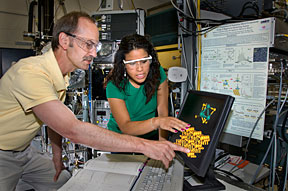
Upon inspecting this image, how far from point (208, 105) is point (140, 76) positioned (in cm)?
60

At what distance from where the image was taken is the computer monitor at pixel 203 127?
0.70 m

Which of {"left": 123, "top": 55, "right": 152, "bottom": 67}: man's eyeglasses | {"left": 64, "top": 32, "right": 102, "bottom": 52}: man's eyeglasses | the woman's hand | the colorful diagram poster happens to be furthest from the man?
the colorful diagram poster

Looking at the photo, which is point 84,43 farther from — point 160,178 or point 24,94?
point 160,178

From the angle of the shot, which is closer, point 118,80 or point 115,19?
point 118,80

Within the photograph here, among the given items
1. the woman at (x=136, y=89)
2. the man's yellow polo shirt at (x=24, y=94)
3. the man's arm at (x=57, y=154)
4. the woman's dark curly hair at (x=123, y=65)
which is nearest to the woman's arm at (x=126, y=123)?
the woman at (x=136, y=89)

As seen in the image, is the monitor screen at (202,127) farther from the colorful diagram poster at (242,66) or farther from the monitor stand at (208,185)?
the colorful diagram poster at (242,66)

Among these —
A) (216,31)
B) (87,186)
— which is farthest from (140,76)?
(87,186)

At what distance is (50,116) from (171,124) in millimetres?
546

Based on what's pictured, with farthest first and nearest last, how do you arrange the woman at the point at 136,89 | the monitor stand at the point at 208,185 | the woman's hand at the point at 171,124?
the woman at the point at 136,89 → the woman's hand at the point at 171,124 → the monitor stand at the point at 208,185

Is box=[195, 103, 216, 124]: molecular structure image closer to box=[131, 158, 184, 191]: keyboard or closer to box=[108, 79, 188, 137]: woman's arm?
box=[108, 79, 188, 137]: woman's arm

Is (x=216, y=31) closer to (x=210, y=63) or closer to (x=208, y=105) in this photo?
(x=210, y=63)

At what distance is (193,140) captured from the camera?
2.67ft

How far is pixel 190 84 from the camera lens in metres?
1.50

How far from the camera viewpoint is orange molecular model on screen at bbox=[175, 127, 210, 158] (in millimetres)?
752
